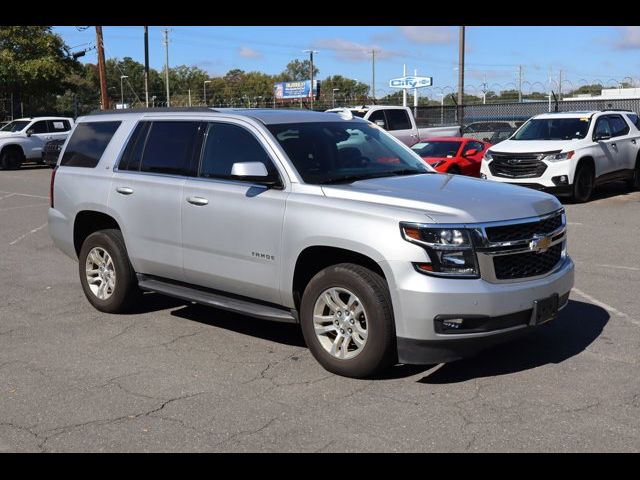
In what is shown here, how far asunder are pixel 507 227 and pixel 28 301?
5.05m

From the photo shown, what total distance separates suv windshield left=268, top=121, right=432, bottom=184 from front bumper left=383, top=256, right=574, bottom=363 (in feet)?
3.96

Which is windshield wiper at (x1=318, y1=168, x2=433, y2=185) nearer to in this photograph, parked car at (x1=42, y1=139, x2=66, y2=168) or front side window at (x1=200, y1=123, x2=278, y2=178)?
front side window at (x1=200, y1=123, x2=278, y2=178)

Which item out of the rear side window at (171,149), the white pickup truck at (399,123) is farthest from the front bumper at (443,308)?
the white pickup truck at (399,123)

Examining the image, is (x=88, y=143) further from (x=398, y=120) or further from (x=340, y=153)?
(x=398, y=120)

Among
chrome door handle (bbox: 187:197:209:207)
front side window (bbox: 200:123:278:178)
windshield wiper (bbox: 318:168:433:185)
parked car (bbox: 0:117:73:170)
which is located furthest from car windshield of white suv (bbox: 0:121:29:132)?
windshield wiper (bbox: 318:168:433:185)

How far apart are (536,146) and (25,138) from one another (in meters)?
19.7

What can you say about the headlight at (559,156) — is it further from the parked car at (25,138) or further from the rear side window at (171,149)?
the parked car at (25,138)

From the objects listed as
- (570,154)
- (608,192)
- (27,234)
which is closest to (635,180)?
(608,192)

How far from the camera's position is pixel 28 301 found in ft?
25.7

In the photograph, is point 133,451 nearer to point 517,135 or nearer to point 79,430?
point 79,430

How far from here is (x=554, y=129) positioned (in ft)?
53.4

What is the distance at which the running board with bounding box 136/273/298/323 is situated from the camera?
567 cm

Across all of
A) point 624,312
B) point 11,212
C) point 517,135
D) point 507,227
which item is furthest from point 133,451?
point 517,135

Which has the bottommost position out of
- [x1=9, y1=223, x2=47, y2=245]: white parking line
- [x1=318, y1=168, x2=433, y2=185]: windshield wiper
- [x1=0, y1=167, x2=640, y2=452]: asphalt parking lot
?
[x1=0, y1=167, x2=640, y2=452]: asphalt parking lot
